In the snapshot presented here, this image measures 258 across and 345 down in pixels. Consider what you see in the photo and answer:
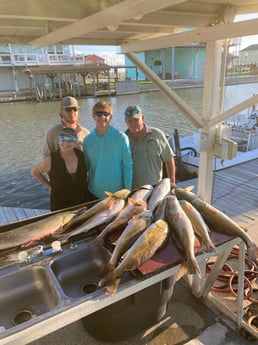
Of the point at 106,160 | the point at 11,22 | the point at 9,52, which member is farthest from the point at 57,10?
the point at 9,52

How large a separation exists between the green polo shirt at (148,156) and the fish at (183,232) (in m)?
1.20

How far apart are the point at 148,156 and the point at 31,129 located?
695 inches

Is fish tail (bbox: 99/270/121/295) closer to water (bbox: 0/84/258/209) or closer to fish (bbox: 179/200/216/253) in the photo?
fish (bbox: 179/200/216/253)

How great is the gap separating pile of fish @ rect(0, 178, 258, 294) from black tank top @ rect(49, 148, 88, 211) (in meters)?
0.60

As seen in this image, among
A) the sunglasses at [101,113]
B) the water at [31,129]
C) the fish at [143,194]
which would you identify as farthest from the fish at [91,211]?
the water at [31,129]

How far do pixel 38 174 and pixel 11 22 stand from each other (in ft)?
5.15

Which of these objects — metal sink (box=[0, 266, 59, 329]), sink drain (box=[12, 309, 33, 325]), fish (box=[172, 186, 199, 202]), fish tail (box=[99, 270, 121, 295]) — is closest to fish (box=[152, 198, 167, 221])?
fish (box=[172, 186, 199, 202])

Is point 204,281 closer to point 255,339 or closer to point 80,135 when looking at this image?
point 255,339

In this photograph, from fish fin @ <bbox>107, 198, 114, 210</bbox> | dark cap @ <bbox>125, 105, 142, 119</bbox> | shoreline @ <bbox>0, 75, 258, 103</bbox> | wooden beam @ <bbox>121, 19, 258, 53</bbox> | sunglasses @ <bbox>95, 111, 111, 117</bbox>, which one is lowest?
shoreline @ <bbox>0, 75, 258, 103</bbox>

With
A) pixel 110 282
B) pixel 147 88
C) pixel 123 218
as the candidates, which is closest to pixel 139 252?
pixel 110 282

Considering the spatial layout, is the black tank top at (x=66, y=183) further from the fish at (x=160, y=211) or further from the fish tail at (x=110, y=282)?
the fish tail at (x=110, y=282)

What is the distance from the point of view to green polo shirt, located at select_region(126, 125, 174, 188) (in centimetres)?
333

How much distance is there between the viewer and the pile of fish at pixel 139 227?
71.7 inches

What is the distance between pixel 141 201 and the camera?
224cm
